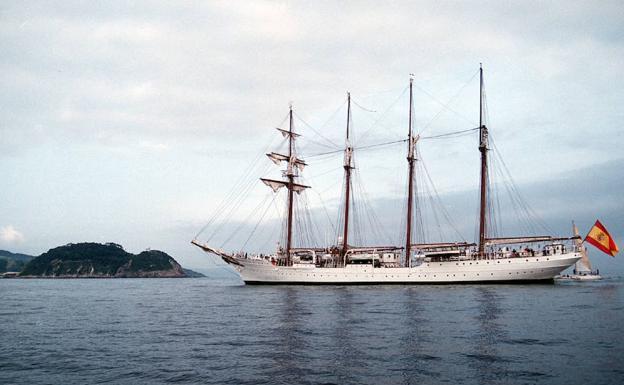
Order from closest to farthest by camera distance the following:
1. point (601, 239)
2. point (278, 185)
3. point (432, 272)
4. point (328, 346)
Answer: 1. point (328, 346)
2. point (432, 272)
3. point (601, 239)
4. point (278, 185)

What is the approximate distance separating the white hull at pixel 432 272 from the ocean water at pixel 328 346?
1069 inches

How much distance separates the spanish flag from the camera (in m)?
66.4

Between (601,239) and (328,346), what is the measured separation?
62822 millimetres

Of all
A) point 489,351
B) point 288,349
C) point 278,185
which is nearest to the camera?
point 489,351

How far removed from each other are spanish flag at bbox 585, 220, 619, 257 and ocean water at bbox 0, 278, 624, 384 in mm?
37214

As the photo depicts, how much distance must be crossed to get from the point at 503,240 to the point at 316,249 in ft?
91.7

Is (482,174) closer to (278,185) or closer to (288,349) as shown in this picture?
(278,185)

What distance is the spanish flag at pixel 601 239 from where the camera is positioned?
6638 centimetres

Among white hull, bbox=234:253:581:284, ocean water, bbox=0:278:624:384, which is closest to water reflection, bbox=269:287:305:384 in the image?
ocean water, bbox=0:278:624:384

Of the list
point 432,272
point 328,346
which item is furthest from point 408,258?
point 328,346

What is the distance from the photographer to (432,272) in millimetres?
64062

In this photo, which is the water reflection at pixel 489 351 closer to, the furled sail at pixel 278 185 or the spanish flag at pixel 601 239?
the spanish flag at pixel 601 239

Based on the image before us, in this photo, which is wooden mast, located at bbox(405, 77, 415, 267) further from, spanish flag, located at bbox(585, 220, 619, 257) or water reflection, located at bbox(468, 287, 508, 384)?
water reflection, located at bbox(468, 287, 508, 384)

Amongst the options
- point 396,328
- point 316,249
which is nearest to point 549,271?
point 316,249
